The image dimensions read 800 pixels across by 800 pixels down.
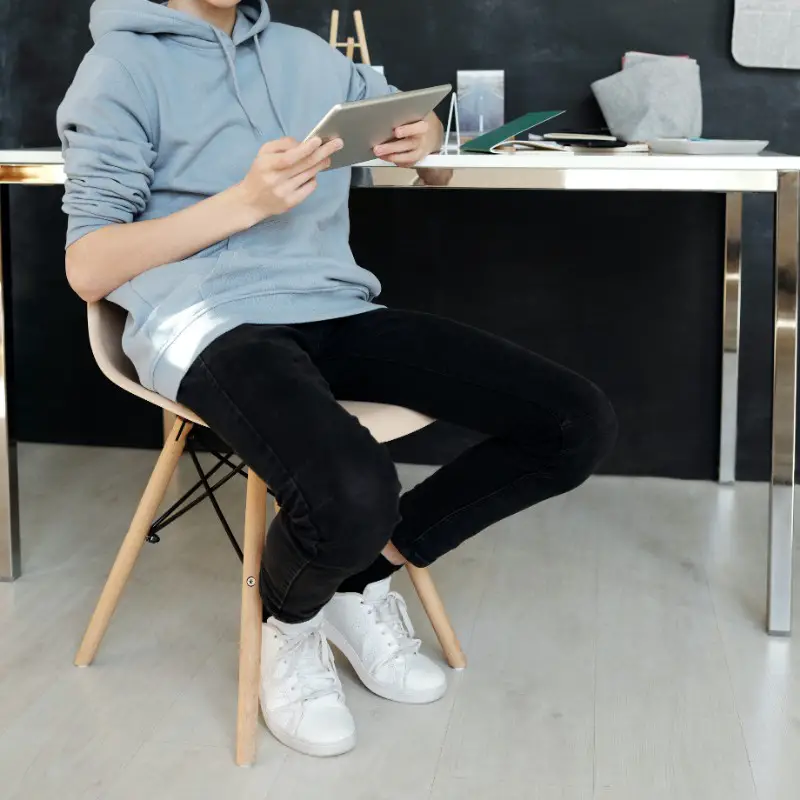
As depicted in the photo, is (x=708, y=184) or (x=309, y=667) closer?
(x=309, y=667)

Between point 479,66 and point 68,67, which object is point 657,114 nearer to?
point 479,66

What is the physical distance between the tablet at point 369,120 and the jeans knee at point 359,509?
1.24ft

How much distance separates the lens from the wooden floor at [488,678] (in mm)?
1347

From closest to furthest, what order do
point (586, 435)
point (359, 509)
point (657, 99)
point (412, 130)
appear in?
1. point (359, 509)
2. point (586, 435)
3. point (412, 130)
4. point (657, 99)

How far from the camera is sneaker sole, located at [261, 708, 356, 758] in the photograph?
1387 mm

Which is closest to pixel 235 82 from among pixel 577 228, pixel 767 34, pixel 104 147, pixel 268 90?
pixel 268 90

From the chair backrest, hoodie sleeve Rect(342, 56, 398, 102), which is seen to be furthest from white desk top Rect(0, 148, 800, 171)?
the chair backrest

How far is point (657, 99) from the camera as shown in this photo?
2.12 metres

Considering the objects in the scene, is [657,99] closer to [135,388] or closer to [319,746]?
[135,388]

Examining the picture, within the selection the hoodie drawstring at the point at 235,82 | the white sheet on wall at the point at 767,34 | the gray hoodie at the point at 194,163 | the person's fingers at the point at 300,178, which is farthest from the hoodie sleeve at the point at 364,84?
the white sheet on wall at the point at 767,34

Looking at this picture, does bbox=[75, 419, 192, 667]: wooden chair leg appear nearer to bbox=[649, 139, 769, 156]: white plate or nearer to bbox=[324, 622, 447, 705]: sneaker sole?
bbox=[324, 622, 447, 705]: sneaker sole

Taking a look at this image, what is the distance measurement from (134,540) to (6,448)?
0.46 metres

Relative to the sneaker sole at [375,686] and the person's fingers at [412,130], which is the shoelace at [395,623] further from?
the person's fingers at [412,130]

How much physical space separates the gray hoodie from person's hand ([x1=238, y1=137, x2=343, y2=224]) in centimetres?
10
